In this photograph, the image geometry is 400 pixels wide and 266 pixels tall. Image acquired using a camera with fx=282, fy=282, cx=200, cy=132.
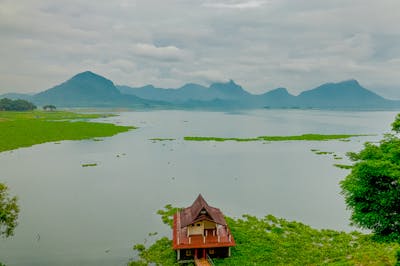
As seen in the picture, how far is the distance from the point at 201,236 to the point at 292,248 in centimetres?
808

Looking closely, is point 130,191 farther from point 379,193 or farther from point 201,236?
point 379,193

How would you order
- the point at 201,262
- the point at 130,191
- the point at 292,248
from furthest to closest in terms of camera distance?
the point at 130,191, the point at 292,248, the point at 201,262

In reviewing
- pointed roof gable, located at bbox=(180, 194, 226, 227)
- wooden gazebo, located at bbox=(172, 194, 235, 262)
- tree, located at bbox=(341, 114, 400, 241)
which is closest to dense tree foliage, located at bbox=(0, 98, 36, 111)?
pointed roof gable, located at bbox=(180, 194, 226, 227)

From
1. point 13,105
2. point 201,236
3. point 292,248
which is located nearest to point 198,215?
point 201,236

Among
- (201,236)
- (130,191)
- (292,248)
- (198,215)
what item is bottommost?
(292,248)

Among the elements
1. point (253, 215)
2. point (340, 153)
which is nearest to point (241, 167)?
point (253, 215)

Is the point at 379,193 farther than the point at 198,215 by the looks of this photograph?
No

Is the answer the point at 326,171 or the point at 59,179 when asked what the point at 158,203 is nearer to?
the point at 59,179

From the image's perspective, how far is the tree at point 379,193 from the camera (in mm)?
18219

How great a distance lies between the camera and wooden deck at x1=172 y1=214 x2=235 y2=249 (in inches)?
928

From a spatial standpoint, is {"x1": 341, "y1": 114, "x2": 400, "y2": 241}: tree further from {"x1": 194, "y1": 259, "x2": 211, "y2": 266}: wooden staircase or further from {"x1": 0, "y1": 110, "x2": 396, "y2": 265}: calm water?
{"x1": 194, "y1": 259, "x2": 211, "y2": 266}: wooden staircase

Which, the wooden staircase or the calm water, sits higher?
the calm water

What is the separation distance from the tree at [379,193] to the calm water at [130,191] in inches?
442

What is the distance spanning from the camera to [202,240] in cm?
2428
